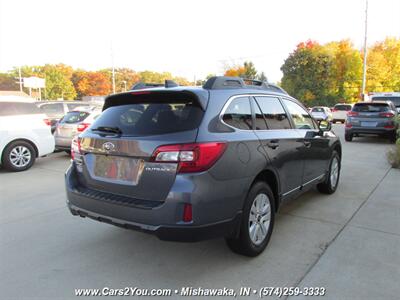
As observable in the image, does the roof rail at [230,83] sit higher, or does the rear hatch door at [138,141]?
the roof rail at [230,83]

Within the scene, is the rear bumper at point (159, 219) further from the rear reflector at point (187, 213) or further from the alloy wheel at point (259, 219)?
the alloy wheel at point (259, 219)

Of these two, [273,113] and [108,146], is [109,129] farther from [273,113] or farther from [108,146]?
[273,113]

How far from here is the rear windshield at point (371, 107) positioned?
12.1m

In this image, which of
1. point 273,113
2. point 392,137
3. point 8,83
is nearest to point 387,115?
point 392,137

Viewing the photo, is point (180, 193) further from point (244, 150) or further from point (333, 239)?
point (333, 239)

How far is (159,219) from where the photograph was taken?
262 cm

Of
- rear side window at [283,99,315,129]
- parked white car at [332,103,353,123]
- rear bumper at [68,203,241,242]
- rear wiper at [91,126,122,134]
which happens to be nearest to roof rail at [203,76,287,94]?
rear side window at [283,99,315,129]

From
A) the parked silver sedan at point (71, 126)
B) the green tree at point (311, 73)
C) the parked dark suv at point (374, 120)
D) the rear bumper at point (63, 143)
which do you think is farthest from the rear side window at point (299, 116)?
the green tree at point (311, 73)

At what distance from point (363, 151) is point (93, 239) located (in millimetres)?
9301

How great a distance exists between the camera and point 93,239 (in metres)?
3.72

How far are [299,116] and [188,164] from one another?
241 centimetres

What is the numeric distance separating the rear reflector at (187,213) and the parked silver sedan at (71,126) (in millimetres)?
6750

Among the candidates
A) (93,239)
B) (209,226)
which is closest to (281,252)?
(209,226)

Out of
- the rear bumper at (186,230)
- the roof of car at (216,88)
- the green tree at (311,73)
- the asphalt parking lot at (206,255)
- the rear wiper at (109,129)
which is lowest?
the asphalt parking lot at (206,255)
